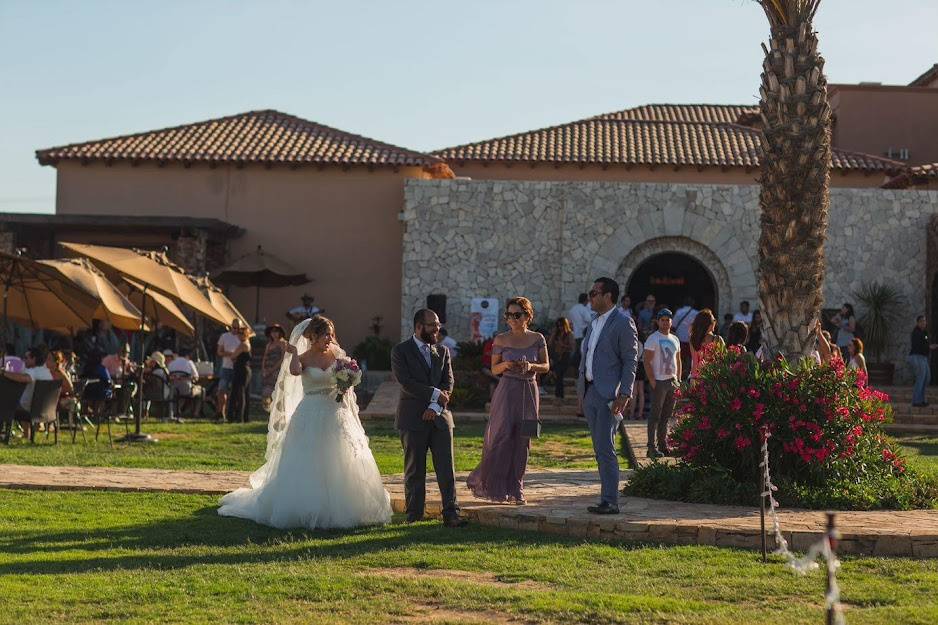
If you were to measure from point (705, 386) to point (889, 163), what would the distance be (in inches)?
956

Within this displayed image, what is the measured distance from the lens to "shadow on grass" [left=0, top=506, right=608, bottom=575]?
27.4 feet

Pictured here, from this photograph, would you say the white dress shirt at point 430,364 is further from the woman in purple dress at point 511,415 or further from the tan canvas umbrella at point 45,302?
the tan canvas umbrella at point 45,302

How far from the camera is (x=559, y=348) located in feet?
71.2

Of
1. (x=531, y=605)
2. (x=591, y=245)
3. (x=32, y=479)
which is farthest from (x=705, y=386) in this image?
(x=591, y=245)

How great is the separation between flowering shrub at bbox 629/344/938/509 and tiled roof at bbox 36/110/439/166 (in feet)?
69.2

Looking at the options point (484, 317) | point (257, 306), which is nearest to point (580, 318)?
point (484, 317)

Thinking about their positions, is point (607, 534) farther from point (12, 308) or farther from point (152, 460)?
point (12, 308)

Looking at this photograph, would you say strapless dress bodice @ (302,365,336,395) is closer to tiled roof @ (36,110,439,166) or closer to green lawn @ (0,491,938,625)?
green lawn @ (0,491,938,625)

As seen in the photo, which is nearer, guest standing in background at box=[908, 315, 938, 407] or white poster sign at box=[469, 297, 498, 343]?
guest standing in background at box=[908, 315, 938, 407]

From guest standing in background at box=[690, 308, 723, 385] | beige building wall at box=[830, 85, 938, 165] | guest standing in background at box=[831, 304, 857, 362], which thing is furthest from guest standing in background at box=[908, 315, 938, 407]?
beige building wall at box=[830, 85, 938, 165]

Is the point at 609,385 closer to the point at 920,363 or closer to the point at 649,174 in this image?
the point at 920,363

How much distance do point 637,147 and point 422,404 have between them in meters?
24.8

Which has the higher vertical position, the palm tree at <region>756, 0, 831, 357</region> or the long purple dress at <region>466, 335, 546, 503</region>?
the palm tree at <region>756, 0, 831, 357</region>

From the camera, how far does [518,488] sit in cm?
1081
